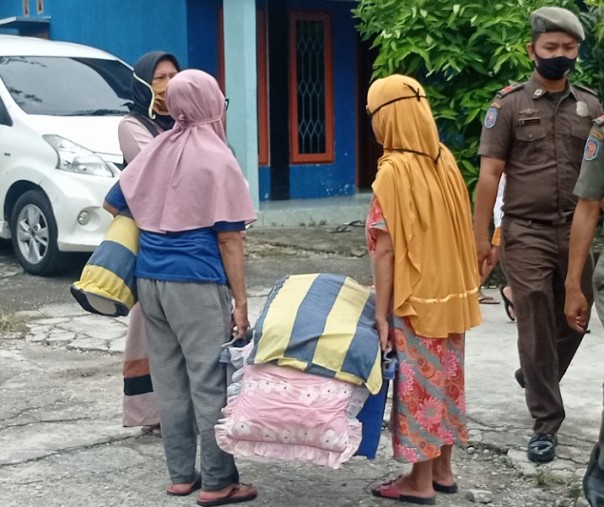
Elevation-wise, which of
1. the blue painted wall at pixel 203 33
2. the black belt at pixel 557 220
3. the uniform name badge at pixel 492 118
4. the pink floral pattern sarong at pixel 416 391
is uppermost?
the blue painted wall at pixel 203 33

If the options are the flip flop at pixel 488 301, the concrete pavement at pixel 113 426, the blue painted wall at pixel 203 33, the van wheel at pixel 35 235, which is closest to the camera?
the concrete pavement at pixel 113 426

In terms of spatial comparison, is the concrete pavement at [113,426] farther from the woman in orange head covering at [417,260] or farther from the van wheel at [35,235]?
the van wheel at [35,235]

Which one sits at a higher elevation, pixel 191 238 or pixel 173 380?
pixel 191 238

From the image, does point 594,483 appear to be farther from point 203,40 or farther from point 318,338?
point 203,40

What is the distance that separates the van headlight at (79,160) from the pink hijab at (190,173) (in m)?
4.36

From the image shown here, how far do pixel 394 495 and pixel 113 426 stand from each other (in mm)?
1553

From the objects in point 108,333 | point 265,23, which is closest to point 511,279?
point 108,333

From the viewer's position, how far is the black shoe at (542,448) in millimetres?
4605

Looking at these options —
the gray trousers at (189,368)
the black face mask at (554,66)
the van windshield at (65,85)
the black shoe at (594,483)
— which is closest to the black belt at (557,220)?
the black face mask at (554,66)

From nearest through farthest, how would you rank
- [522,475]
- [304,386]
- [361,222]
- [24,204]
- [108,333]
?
[304,386] < [522,475] < [108,333] < [24,204] < [361,222]

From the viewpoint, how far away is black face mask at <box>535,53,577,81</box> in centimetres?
463

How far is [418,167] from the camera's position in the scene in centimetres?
398

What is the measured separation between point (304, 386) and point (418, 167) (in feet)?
2.98

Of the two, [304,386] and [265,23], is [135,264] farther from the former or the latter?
[265,23]
